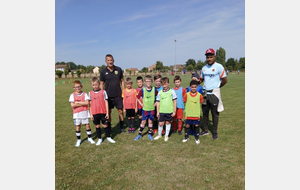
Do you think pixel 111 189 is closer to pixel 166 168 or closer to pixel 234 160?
pixel 166 168

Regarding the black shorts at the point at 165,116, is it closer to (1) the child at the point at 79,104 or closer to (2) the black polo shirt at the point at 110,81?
(2) the black polo shirt at the point at 110,81

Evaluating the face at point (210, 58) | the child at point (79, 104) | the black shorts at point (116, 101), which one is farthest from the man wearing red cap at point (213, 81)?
the child at point (79, 104)

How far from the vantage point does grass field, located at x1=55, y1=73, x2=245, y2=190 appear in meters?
3.22

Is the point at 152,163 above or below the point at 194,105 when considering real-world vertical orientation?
below

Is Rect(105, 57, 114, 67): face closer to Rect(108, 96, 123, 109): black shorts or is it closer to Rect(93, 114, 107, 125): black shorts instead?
Rect(108, 96, 123, 109): black shorts

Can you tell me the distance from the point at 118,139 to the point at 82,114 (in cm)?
144

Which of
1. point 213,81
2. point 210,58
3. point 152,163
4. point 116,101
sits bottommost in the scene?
point 152,163

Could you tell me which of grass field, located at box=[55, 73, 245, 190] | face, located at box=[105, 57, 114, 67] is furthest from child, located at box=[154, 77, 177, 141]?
face, located at box=[105, 57, 114, 67]

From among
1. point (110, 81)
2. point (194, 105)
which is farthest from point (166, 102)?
point (110, 81)

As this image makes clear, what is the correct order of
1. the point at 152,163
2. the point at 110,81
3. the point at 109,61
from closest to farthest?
the point at 152,163 < the point at 109,61 < the point at 110,81

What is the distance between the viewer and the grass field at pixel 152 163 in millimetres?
3219

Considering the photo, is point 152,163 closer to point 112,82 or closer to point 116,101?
point 116,101

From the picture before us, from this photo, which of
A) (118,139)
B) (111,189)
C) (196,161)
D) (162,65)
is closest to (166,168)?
(196,161)

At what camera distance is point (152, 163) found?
12.8 ft
